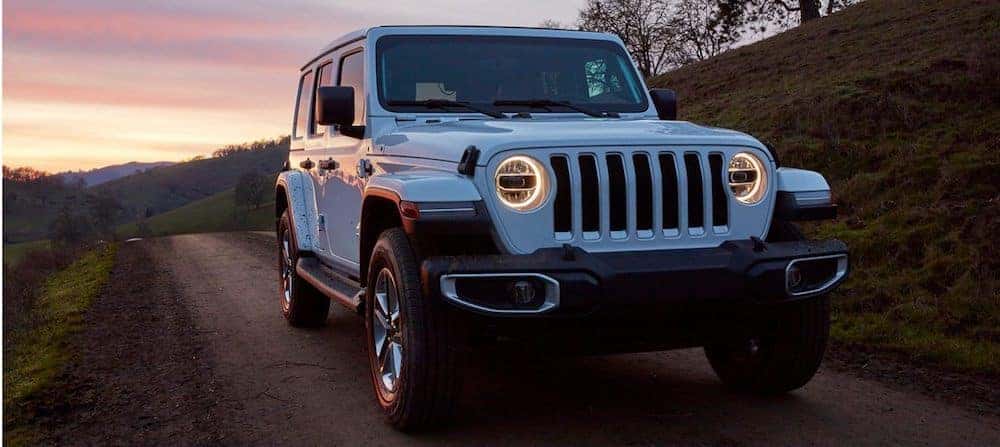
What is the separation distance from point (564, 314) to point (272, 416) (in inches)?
73.0

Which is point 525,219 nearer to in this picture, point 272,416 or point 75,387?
point 272,416

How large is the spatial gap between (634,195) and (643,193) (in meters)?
0.07

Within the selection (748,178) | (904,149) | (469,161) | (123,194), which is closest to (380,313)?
(469,161)

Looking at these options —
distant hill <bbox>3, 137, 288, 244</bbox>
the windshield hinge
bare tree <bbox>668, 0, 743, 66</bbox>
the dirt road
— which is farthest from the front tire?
distant hill <bbox>3, 137, 288, 244</bbox>

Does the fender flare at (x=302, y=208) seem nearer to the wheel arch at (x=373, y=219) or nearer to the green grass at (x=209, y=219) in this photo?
the wheel arch at (x=373, y=219)

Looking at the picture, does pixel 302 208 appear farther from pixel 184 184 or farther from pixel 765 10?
pixel 184 184

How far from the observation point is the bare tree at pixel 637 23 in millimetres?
44250

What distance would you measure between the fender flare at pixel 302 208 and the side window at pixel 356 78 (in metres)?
1.10

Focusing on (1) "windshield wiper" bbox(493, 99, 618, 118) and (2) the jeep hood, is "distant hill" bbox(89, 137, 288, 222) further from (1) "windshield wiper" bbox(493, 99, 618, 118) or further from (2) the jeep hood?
(2) the jeep hood

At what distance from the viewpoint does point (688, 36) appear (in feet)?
144

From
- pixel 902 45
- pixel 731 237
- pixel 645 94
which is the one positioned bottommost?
pixel 731 237

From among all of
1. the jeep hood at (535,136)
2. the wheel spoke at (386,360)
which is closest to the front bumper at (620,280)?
the jeep hood at (535,136)

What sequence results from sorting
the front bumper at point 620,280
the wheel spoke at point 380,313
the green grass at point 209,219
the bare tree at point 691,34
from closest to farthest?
1. the front bumper at point 620,280
2. the wheel spoke at point 380,313
3. the bare tree at point 691,34
4. the green grass at point 209,219

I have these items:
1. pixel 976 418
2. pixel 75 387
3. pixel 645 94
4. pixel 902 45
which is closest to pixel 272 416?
pixel 75 387
